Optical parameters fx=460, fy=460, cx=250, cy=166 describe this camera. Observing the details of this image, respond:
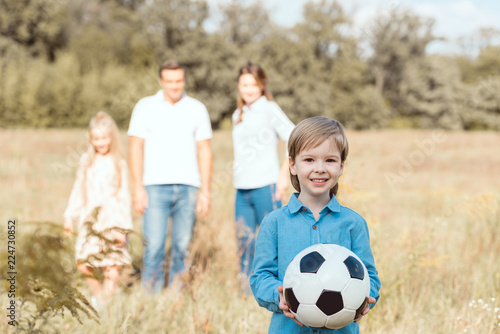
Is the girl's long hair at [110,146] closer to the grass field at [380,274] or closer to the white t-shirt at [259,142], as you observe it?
the grass field at [380,274]

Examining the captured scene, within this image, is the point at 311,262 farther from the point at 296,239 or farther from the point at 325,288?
the point at 296,239

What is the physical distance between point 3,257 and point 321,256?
4.27 ft

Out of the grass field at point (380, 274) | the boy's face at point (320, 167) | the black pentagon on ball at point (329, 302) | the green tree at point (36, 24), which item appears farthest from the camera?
the green tree at point (36, 24)

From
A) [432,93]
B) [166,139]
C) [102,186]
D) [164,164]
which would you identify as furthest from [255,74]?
[432,93]

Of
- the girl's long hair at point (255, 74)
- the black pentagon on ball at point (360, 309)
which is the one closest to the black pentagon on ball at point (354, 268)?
the black pentagon on ball at point (360, 309)

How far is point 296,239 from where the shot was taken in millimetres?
1909

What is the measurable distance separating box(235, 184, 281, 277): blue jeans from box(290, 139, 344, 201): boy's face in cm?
230

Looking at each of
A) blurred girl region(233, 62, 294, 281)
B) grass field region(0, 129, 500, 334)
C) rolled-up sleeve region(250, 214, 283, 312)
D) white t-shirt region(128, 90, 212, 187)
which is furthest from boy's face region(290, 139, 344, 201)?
white t-shirt region(128, 90, 212, 187)

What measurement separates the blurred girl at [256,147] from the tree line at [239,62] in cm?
2927

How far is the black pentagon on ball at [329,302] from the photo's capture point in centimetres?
168

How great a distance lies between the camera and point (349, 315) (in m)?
1.70

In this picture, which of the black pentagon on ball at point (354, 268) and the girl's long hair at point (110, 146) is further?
the girl's long hair at point (110, 146)

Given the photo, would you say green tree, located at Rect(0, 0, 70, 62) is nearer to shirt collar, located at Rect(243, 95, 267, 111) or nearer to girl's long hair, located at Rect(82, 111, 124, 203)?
girl's long hair, located at Rect(82, 111, 124, 203)

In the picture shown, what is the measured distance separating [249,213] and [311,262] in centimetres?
267
